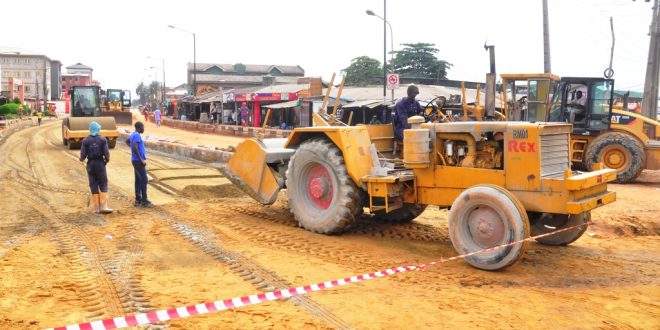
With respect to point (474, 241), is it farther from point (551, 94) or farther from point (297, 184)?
point (551, 94)

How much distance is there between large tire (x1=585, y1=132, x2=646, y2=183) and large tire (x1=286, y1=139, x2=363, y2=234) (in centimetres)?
844

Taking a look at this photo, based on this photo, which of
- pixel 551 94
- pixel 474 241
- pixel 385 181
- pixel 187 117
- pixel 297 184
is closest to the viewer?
pixel 474 241

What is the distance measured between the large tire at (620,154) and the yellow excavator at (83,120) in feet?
Result: 49.3

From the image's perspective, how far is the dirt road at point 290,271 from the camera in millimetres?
4891

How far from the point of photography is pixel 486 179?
21.8 ft


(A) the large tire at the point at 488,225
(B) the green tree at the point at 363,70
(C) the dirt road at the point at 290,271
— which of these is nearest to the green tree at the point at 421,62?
(B) the green tree at the point at 363,70

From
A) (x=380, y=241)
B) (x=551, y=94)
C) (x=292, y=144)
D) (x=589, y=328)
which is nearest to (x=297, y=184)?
(x=292, y=144)

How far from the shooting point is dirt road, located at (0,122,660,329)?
4.89 meters

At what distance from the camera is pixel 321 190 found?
26.4ft

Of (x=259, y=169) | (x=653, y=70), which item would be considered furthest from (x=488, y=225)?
(x=653, y=70)

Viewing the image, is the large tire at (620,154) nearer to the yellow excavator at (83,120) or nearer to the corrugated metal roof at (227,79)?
the yellow excavator at (83,120)

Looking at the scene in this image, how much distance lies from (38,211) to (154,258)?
4.12 m

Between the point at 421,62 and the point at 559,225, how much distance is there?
52.6 metres

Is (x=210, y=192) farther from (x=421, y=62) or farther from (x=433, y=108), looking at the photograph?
(x=421, y=62)
